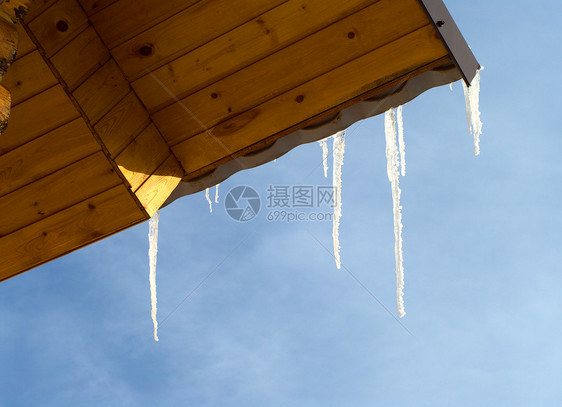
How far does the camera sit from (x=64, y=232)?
7.18ft

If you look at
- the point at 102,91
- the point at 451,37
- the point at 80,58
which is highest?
the point at 80,58

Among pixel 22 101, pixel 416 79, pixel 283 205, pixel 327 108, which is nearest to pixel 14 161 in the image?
pixel 22 101

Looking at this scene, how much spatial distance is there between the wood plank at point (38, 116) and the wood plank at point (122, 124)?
0.11 m

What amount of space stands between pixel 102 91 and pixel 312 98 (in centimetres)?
78

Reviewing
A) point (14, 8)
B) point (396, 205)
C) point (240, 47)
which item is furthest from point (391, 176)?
point (14, 8)

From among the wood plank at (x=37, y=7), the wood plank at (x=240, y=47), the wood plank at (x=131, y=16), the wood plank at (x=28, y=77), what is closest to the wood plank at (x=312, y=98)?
the wood plank at (x=240, y=47)

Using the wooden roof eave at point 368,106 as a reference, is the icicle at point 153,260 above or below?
below

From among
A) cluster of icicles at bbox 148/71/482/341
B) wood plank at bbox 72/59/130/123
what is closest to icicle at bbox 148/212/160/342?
cluster of icicles at bbox 148/71/482/341

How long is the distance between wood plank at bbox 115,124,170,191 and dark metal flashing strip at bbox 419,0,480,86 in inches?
44.1

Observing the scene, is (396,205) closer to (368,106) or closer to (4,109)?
(368,106)

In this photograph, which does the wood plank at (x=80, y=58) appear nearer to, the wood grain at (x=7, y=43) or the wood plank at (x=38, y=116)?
the wood plank at (x=38, y=116)

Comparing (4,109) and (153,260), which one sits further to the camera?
(153,260)

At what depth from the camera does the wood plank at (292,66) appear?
202 cm

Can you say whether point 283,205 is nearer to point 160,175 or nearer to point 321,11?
point 160,175
